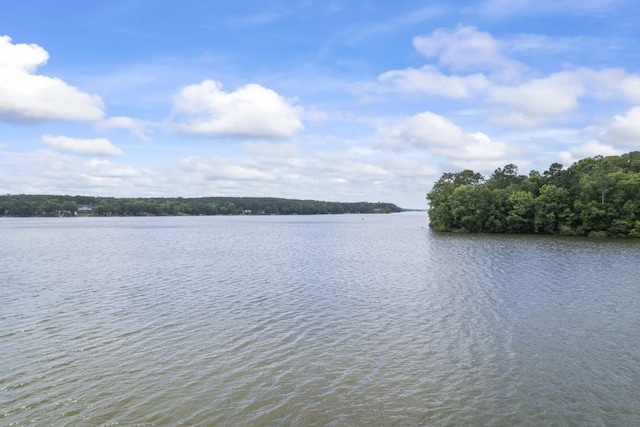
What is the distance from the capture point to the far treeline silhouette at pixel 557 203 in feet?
235

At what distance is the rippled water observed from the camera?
35.9 ft

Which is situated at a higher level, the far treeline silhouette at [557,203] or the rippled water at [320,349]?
the far treeline silhouette at [557,203]

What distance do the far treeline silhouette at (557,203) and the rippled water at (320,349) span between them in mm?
46869

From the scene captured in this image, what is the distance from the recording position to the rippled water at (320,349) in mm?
10930

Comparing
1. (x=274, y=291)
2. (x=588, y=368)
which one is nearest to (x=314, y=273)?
(x=274, y=291)

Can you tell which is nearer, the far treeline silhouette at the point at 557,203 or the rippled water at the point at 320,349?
the rippled water at the point at 320,349

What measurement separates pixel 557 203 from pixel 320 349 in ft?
249

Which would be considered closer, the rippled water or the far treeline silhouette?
the rippled water

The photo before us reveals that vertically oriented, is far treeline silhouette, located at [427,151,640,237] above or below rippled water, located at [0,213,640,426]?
above

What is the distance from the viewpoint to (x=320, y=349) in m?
15.6

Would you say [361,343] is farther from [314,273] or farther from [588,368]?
[314,273]

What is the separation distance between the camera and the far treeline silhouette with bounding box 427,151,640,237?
71.6 metres

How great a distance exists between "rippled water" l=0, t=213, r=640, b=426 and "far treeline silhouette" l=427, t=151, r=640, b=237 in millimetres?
46869

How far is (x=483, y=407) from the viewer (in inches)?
436
